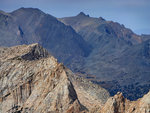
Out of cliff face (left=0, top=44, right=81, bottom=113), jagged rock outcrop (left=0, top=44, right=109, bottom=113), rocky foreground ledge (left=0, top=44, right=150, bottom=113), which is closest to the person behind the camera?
rocky foreground ledge (left=0, top=44, right=150, bottom=113)

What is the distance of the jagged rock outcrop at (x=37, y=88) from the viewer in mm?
83000

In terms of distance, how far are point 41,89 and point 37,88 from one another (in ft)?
6.74

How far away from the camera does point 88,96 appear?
107m

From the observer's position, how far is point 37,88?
9494cm

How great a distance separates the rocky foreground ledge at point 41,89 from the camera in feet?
263

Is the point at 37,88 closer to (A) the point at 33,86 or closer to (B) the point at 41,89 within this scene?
(B) the point at 41,89

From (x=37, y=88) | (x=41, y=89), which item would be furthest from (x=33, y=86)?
(x=41, y=89)

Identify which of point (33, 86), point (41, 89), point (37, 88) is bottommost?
point (41, 89)

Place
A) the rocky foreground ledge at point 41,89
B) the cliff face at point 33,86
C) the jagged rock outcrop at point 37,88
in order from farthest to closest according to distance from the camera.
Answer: the cliff face at point 33,86 < the jagged rock outcrop at point 37,88 < the rocky foreground ledge at point 41,89

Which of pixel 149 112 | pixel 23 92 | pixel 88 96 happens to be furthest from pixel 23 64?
pixel 149 112

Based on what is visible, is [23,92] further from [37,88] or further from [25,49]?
[25,49]

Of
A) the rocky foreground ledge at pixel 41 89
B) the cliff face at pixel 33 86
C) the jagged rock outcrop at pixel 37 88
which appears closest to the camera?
the rocky foreground ledge at pixel 41 89

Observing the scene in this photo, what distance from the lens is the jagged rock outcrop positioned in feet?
272

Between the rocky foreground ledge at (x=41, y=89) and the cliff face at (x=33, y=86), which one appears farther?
the cliff face at (x=33, y=86)
